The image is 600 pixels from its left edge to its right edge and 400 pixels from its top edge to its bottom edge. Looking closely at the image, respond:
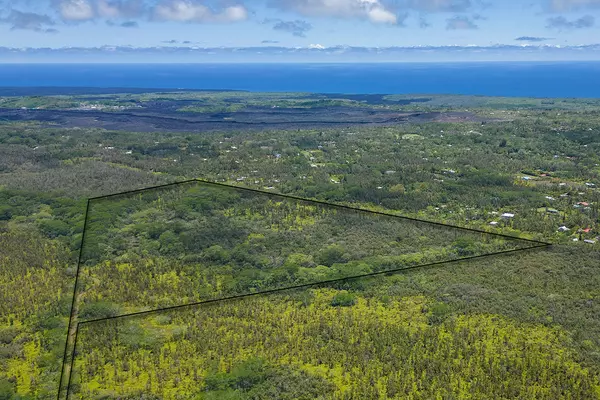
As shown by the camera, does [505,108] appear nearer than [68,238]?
No

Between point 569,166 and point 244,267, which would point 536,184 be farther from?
point 244,267

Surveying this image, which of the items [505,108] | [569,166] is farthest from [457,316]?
[505,108]

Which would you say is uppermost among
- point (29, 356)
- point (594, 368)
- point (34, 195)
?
point (34, 195)

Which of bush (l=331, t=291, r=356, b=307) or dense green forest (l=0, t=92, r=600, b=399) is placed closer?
dense green forest (l=0, t=92, r=600, b=399)

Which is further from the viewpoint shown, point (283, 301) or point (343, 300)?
point (343, 300)

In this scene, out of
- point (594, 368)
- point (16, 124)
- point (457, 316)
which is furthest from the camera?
point (16, 124)

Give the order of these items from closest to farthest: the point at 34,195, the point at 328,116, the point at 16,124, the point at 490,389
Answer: the point at 490,389 → the point at 34,195 → the point at 16,124 → the point at 328,116

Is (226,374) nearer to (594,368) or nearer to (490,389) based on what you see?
(490,389)

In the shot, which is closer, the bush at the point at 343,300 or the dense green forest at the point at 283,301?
the dense green forest at the point at 283,301

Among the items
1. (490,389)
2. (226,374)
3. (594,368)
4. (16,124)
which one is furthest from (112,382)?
(16,124)

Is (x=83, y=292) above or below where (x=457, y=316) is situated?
above

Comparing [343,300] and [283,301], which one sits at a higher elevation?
[283,301]
